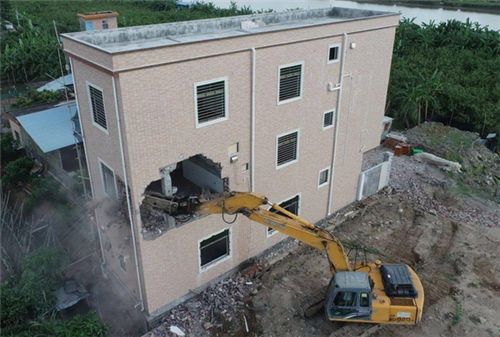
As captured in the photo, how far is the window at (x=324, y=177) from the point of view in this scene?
56.4 ft

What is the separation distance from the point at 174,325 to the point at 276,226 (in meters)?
4.52

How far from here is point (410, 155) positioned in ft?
79.0

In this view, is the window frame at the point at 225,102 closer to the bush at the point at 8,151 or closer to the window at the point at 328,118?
the window at the point at 328,118

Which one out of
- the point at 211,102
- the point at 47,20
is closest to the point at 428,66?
the point at 211,102

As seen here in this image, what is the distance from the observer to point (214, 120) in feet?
40.9

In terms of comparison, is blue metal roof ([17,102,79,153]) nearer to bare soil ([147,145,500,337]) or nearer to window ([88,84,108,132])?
window ([88,84,108,132])

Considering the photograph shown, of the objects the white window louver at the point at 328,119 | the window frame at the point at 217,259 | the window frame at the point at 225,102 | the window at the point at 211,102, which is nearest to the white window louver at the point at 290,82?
the white window louver at the point at 328,119

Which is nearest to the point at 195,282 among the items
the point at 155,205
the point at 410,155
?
the point at 155,205

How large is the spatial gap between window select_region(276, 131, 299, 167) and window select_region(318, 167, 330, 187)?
1.96 m

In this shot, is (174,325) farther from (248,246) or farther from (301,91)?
(301,91)

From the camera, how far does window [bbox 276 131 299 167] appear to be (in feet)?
49.2

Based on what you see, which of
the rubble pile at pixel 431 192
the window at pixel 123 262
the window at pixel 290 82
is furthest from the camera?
the rubble pile at pixel 431 192

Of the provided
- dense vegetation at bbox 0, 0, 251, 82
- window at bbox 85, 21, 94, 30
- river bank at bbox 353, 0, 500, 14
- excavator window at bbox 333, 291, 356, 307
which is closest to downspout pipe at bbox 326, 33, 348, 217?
excavator window at bbox 333, 291, 356, 307

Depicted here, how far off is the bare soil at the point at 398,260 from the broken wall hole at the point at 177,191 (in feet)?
10.4
